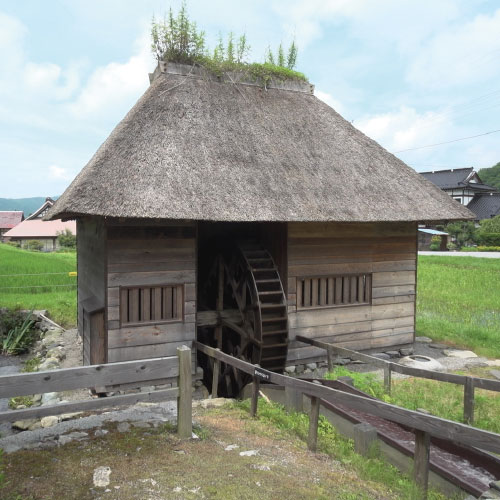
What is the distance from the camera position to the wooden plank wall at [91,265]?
8470 mm

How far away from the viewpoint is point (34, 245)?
4447cm

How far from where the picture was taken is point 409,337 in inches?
431

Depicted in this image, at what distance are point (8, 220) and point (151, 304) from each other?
62.6 m

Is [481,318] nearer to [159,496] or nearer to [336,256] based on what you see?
[336,256]

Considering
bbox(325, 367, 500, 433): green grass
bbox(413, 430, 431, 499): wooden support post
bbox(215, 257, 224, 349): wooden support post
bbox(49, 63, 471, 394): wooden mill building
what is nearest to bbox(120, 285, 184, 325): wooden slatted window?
bbox(49, 63, 471, 394): wooden mill building

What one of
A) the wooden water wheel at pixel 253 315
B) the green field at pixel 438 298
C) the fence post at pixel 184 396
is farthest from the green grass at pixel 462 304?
the fence post at pixel 184 396

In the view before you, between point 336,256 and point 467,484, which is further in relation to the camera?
point 336,256

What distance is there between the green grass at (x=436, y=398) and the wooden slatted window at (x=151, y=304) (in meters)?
3.11

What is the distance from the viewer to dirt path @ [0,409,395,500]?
3699 mm

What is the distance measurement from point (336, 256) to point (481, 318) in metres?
7.01

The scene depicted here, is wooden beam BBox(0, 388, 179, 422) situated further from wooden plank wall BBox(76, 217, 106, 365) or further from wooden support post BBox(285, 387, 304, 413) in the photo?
wooden plank wall BBox(76, 217, 106, 365)

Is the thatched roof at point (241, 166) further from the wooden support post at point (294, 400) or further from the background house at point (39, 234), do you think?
the background house at point (39, 234)

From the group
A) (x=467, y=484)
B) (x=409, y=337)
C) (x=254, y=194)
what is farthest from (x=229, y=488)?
(x=409, y=337)

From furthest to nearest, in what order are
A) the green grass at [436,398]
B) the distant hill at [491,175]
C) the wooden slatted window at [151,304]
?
the distant hill at [491,175], the wooden slatted window at [151,304], the green grass at [436,398]
